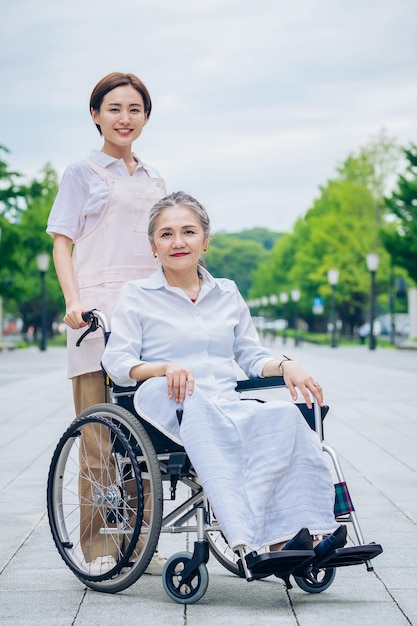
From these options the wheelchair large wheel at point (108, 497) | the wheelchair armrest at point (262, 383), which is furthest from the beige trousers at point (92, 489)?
the wheelchair armrest at point (262, 383)

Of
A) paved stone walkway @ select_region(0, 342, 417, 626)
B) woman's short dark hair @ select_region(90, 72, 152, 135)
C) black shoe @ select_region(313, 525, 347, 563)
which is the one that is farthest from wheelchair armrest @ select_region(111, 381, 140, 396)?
woman's short dark hair @ select_region(90, 72, 152, 135)

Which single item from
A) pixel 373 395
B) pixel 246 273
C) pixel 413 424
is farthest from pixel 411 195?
pixel 246 273

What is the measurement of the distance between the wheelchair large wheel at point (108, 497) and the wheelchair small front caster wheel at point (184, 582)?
0.13m

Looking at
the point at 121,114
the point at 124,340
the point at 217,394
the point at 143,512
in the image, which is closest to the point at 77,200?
the point at 121,114

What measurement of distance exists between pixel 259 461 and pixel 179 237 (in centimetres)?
93

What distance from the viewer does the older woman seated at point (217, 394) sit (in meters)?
3.65

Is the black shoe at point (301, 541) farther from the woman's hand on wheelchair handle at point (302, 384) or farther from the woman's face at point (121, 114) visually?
the woman's face at point (121, 114)

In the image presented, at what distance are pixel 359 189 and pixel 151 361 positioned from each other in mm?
48250

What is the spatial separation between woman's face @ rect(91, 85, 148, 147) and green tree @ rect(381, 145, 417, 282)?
36.6 meters

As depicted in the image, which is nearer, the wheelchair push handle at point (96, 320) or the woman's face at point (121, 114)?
the wheelchair push handle at point (96, 320)

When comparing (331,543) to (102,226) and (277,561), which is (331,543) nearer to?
(277,561)

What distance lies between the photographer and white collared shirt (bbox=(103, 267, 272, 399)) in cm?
401

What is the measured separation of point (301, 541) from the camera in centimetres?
359

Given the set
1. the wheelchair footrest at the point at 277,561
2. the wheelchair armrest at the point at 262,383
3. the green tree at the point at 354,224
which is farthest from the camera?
the green tree at the point at 354,224
